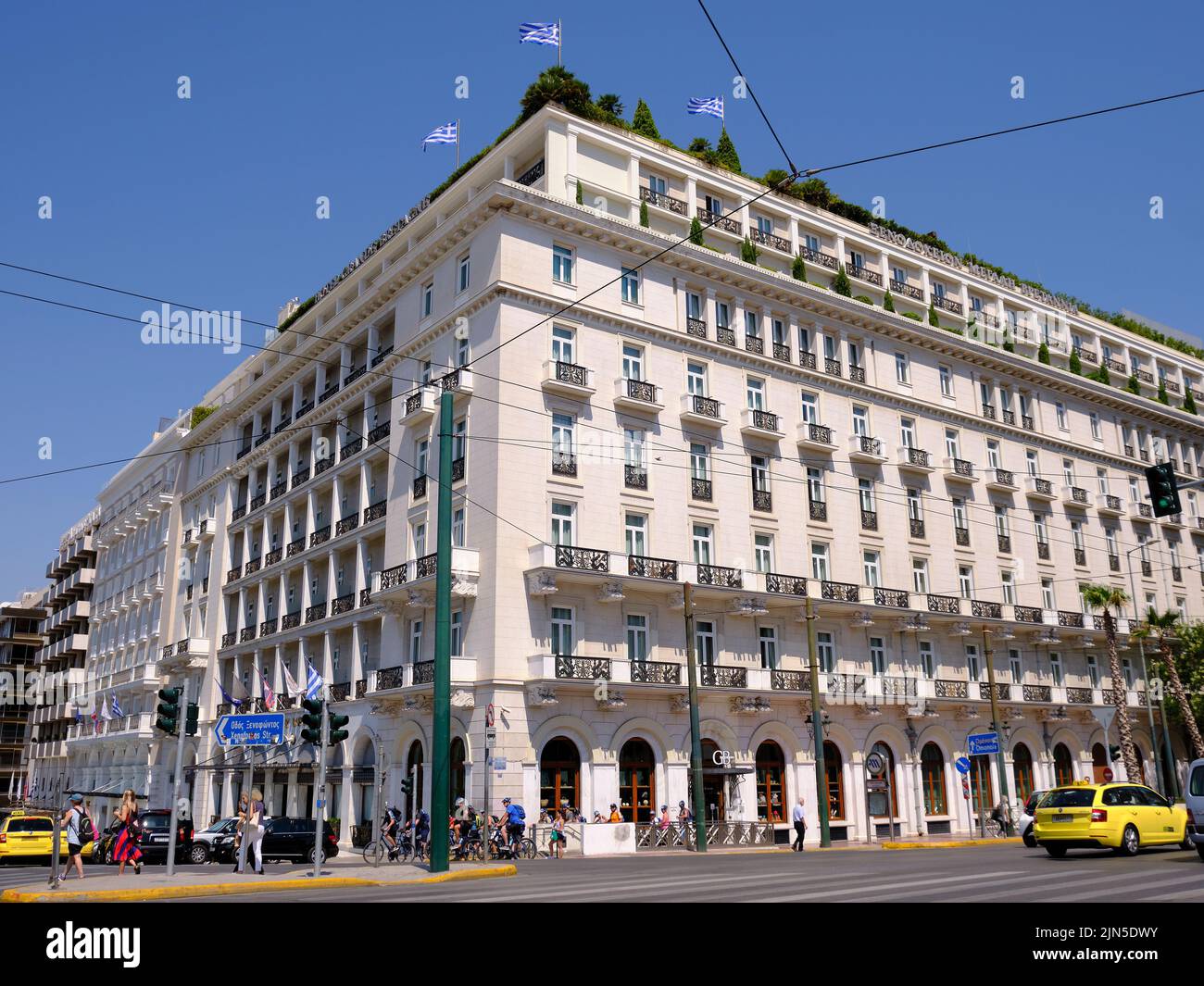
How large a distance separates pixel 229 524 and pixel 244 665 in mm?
8257

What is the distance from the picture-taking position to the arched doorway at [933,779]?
142ft

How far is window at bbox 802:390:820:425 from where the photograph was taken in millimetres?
43438

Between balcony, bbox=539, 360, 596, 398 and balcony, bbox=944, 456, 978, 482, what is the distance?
65.7ft

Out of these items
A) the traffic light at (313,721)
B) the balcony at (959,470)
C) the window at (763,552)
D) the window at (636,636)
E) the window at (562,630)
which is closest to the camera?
the traffic light at (313,721)

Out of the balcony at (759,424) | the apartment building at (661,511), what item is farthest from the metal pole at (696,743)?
the balcony at (759,424)

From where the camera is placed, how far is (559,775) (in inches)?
1302

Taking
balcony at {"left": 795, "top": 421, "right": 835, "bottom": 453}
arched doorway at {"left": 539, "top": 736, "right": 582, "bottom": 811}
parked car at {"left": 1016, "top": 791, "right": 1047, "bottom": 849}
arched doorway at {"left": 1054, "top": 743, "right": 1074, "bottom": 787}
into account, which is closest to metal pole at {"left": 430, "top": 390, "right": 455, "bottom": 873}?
arched doorway at {"left": 539, "top": 736, "right": 582, "bottom": 811}

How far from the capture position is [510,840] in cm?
2847

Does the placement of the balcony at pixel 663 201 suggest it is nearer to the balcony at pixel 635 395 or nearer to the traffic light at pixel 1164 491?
the balcony at pixel 635 395

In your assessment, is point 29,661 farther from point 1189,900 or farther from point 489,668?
point 1189,900

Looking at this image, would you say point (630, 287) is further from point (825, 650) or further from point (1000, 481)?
point (1000, 481)

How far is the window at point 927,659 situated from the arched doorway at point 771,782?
928 cm

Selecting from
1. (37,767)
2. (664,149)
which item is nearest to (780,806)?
(664,149)
